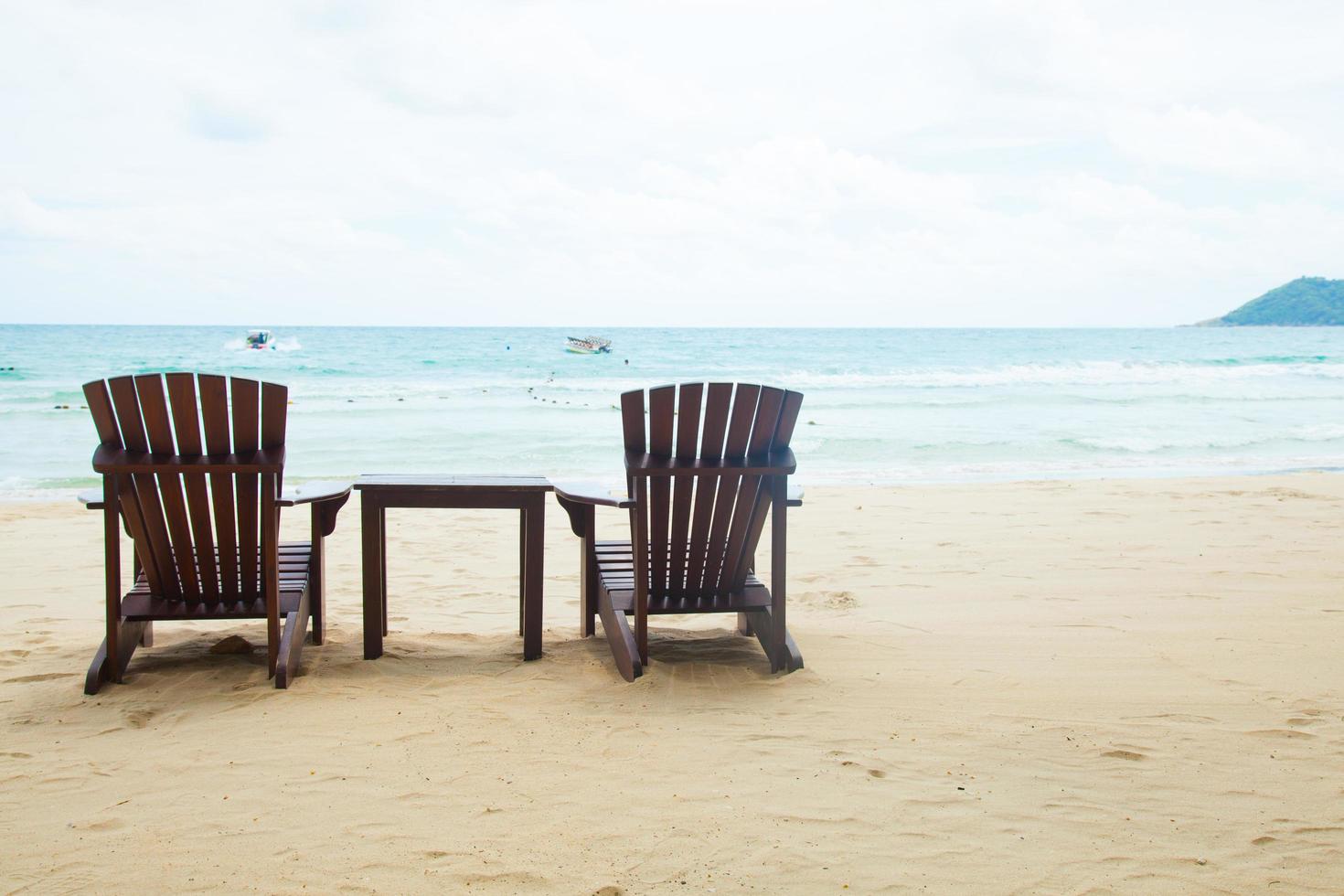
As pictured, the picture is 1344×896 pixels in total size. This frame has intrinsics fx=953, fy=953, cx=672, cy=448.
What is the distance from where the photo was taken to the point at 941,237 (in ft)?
133

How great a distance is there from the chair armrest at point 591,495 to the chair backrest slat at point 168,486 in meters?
1.26

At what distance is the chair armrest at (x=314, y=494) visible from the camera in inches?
126

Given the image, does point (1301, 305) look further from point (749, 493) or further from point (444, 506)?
point (444, 506)

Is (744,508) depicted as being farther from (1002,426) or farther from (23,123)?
(23,123)

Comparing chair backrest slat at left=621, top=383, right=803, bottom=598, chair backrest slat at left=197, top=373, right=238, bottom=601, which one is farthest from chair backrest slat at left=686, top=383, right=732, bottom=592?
chair backrest slat at left=197, top=373, right=238, bottom=601

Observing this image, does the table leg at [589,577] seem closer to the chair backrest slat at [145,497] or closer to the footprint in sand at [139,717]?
the chair backrest slat at [145,497]

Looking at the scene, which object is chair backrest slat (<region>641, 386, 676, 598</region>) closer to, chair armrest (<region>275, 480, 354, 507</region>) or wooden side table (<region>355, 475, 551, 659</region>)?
wooden side table (<region>355, 475, 551, 659</region>)

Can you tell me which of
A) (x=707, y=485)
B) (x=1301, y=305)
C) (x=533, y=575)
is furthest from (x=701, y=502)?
(x=1301, y=305)

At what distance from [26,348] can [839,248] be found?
107 feet

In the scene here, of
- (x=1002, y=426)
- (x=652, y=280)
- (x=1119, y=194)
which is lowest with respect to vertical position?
(x=1002, y=426)

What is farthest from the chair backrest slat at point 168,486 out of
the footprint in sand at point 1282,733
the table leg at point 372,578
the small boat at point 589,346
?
the small boat at point 589,346

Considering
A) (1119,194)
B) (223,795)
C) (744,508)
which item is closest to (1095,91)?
(744,508)

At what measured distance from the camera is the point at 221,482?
319cm

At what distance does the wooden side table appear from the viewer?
11.3 feet
